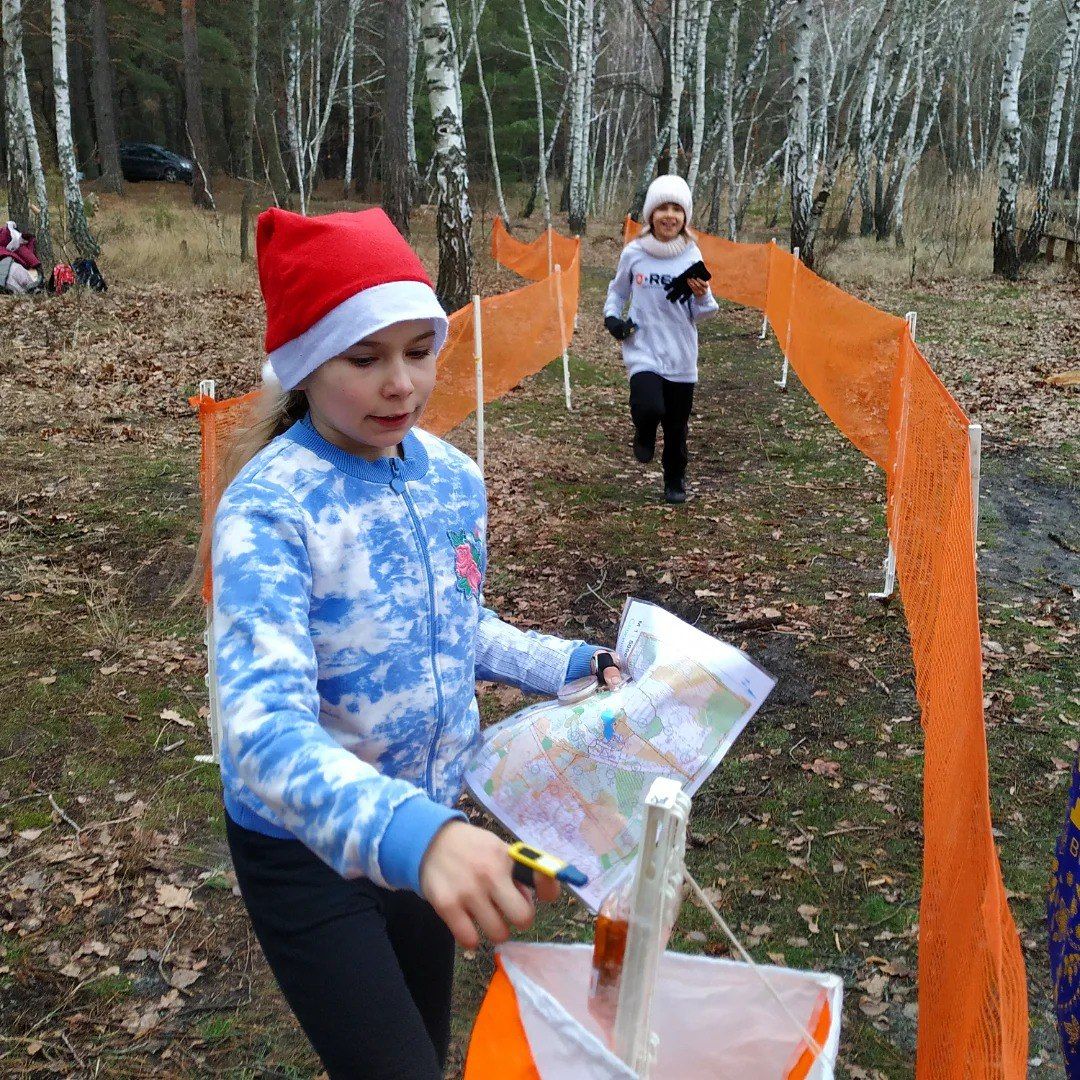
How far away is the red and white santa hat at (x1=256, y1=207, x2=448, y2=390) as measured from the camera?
172 cm

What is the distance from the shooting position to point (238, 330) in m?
13.4

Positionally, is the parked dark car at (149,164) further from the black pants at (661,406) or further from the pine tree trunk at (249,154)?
the black pants at (661,406)

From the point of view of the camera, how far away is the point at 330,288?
1736 mm

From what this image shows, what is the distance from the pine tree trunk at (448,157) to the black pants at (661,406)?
19.7 feet

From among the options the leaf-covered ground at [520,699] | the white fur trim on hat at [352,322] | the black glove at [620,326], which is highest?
the white fur trim on hat at [352,322]

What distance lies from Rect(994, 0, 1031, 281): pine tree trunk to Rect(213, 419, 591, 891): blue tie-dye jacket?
64.1 feet

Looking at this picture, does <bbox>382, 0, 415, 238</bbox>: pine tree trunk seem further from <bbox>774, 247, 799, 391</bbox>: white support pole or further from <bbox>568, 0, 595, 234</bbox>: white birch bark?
<bbox>774, 247, 799, 391</bbox>: white support pole

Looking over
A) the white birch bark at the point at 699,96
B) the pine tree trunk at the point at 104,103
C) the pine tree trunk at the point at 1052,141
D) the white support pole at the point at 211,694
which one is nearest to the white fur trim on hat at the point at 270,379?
the white support pole at the point at 211,694

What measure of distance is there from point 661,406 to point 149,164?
37.4 meters

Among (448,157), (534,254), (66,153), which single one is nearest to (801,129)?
(534,254)

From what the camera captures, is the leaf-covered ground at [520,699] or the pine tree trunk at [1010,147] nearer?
the leaf-covered ground at [520,699]

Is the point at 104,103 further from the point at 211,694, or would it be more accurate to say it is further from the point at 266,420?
the point at 266,420

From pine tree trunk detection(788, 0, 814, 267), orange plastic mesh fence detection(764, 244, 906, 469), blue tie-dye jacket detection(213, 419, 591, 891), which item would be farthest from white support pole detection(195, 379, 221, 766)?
pine tree trunk detection(788, 0, 814, 267)

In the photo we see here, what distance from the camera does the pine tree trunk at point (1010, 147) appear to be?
18.1 m
